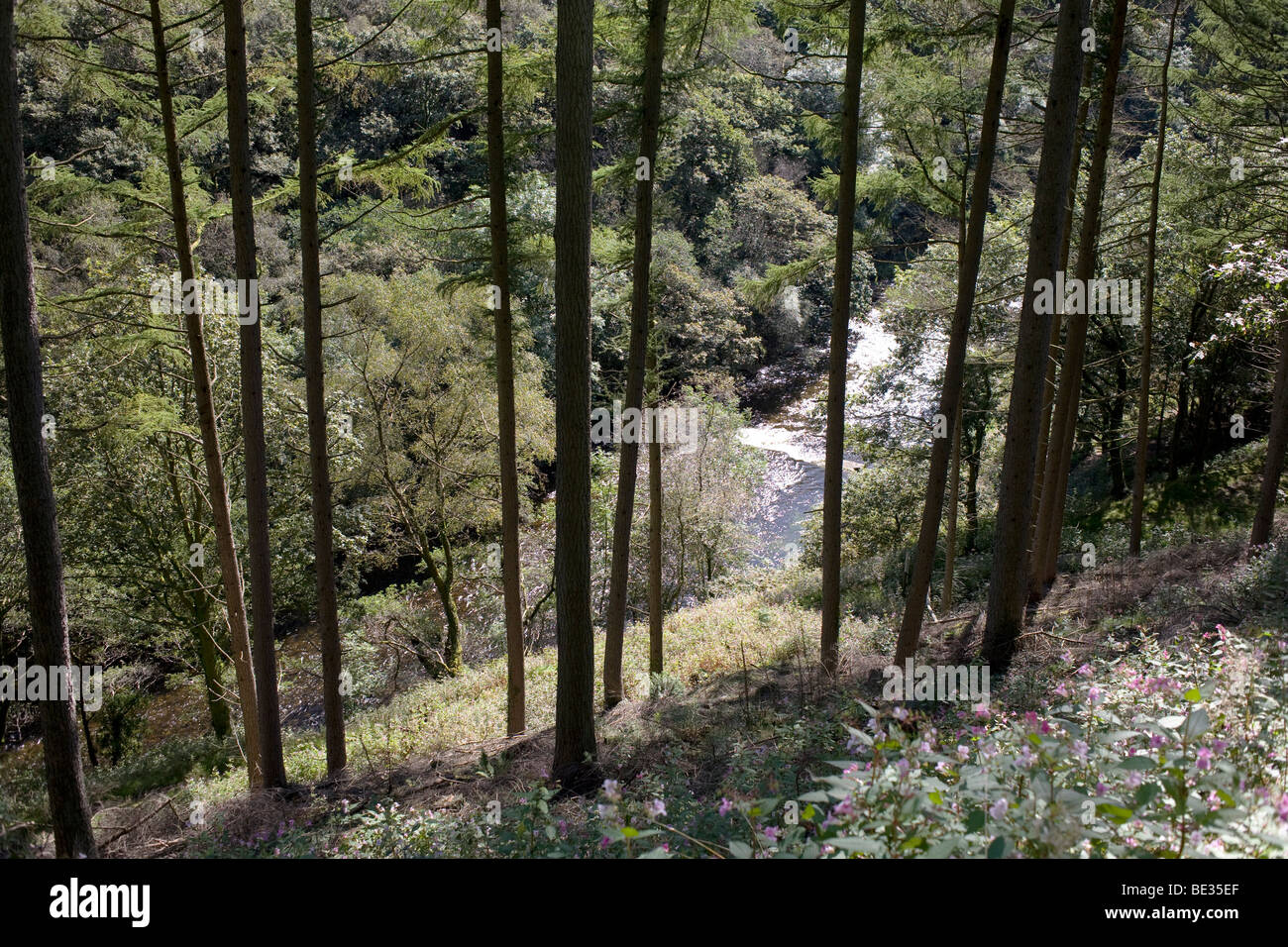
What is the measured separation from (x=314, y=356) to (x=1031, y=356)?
7251mm

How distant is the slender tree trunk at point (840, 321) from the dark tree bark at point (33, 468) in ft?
22.9

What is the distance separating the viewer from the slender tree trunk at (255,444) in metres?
7.50

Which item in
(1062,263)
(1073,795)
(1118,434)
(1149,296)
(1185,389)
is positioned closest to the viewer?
(1073,795)

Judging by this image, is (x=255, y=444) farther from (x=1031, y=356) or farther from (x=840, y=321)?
(x=1031, y=356)

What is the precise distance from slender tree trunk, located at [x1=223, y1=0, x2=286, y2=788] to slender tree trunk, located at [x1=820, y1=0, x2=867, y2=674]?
604 centimetres

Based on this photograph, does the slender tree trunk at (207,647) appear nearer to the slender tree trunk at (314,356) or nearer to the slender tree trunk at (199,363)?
the slender tree trunk at (199,363)

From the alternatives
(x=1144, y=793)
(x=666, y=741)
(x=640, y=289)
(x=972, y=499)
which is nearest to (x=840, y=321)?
(x=640, y=289)

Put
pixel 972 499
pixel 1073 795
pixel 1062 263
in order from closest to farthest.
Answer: pixel 1073 795 < pixel 1062 263 < pixel 972 499

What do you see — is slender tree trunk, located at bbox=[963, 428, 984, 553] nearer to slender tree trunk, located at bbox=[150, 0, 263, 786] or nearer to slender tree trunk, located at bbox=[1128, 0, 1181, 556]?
slender tree trunk, located at bbox=[1128, 0, 1181, 556]

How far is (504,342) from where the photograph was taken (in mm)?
8719

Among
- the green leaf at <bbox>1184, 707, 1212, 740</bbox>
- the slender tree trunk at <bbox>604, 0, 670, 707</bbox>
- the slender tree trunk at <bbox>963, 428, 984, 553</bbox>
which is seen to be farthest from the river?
the green leaf at <bbox>1184, 707, 1212, 740</bbox>

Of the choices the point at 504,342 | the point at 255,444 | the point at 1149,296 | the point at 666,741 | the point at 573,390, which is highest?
the point at 1149,296

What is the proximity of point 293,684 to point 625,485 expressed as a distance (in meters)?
12.8
